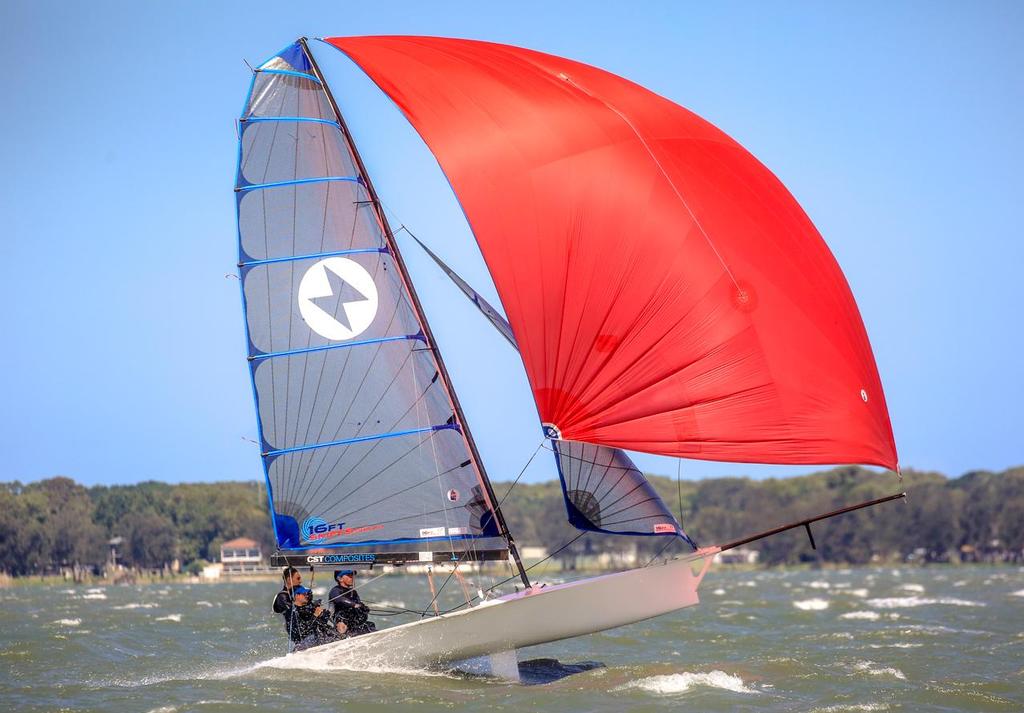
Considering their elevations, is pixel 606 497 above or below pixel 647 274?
below

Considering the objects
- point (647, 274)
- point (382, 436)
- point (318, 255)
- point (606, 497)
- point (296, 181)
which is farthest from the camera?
point (296, 181)

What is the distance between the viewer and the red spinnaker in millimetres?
14172

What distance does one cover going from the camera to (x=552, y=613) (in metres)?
14.6

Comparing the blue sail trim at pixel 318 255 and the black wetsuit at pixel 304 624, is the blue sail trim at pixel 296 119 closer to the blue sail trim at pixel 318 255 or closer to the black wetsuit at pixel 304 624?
the blue sail trim at pixel 318 255

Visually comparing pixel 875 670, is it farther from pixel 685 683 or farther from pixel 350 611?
pixel 350 611

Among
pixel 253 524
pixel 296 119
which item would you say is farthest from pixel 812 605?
pixel 253 524

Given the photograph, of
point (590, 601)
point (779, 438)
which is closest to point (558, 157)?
point (779, 438)

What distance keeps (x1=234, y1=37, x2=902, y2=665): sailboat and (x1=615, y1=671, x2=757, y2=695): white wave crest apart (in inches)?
54.7

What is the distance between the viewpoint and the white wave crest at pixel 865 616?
29.6m

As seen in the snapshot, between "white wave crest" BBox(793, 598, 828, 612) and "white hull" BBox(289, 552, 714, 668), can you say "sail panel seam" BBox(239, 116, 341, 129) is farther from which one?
"white wave crest" BBox(793, 598, 828, 612)

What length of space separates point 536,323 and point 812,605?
24963 millimetres

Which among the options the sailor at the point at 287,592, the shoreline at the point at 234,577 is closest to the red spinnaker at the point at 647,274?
the sailor at the point at 287,592

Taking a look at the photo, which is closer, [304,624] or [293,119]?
[304,624]

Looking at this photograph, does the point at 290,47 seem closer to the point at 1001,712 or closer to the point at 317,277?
the point at 317,277
